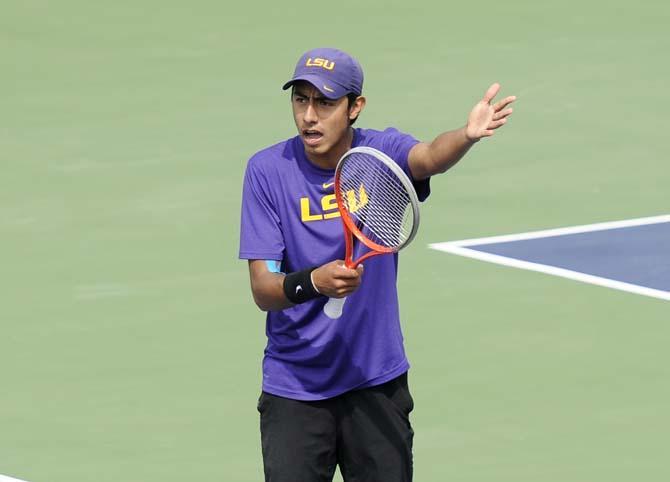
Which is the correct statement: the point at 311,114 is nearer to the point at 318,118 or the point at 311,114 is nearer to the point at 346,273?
the point at 318,118

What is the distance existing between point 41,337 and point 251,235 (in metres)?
4.17

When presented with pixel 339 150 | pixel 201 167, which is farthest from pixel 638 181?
pixel 339 150

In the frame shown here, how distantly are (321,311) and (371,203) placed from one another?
504 millimetres

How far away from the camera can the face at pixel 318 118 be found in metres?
7.99

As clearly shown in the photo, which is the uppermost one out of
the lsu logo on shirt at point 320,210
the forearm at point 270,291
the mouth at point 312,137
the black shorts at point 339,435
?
the mouth at point 312,137

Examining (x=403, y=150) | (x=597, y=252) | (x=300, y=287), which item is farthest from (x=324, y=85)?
(x=597, y=252)

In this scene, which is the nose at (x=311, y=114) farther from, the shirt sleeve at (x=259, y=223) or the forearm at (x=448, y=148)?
the forearm at (x=448, y=148)

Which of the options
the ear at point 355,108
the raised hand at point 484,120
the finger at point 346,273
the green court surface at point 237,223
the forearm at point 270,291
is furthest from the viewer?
the green court surface at point 237,223

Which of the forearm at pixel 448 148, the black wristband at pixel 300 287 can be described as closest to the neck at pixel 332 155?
the forearm at pixel 448 148

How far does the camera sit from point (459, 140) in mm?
7809

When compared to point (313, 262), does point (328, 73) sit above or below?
above

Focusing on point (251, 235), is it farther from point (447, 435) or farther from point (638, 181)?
point (638, 181)

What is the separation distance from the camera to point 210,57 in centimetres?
1827

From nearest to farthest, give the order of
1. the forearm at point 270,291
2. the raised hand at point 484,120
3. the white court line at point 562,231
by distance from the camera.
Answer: the raised hand at point 484,120 < the forearm at point 270,291 < the white court line at point 562,231
